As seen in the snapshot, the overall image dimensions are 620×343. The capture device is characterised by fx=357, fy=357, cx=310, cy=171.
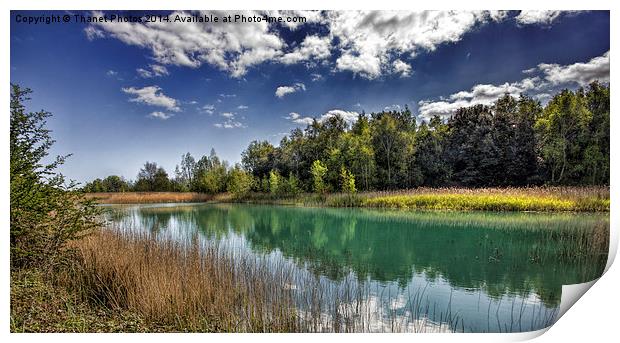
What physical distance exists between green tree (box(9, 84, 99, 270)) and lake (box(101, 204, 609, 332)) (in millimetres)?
1462

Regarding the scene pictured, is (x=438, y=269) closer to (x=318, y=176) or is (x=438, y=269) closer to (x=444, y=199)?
(x=444, y=199)

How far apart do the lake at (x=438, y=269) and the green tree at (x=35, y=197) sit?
4.80 feet

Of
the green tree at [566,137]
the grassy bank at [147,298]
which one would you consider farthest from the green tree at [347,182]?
the grassy bank at [147,298]

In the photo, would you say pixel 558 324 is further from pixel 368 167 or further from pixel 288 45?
pixel 368 167

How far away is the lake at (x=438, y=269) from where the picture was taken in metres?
3.26

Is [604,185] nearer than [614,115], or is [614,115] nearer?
[614,115]

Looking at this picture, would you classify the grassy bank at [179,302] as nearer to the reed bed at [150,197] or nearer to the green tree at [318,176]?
the reed bed at [150,197]

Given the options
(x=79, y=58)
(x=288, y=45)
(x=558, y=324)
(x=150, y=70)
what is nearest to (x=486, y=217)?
(x=558, y=324)

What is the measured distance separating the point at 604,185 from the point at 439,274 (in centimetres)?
254

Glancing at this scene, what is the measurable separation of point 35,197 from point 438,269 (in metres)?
4.92

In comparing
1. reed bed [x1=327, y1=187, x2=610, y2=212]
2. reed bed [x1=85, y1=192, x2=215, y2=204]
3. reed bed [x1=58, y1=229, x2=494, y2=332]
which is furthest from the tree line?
reed bed [x1=58, y1=229, x2=494, y2=332]

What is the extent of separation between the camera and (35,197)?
12.2 feet

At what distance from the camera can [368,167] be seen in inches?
658

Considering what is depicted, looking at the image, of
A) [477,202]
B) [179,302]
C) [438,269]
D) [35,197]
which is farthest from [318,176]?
[179,302]
